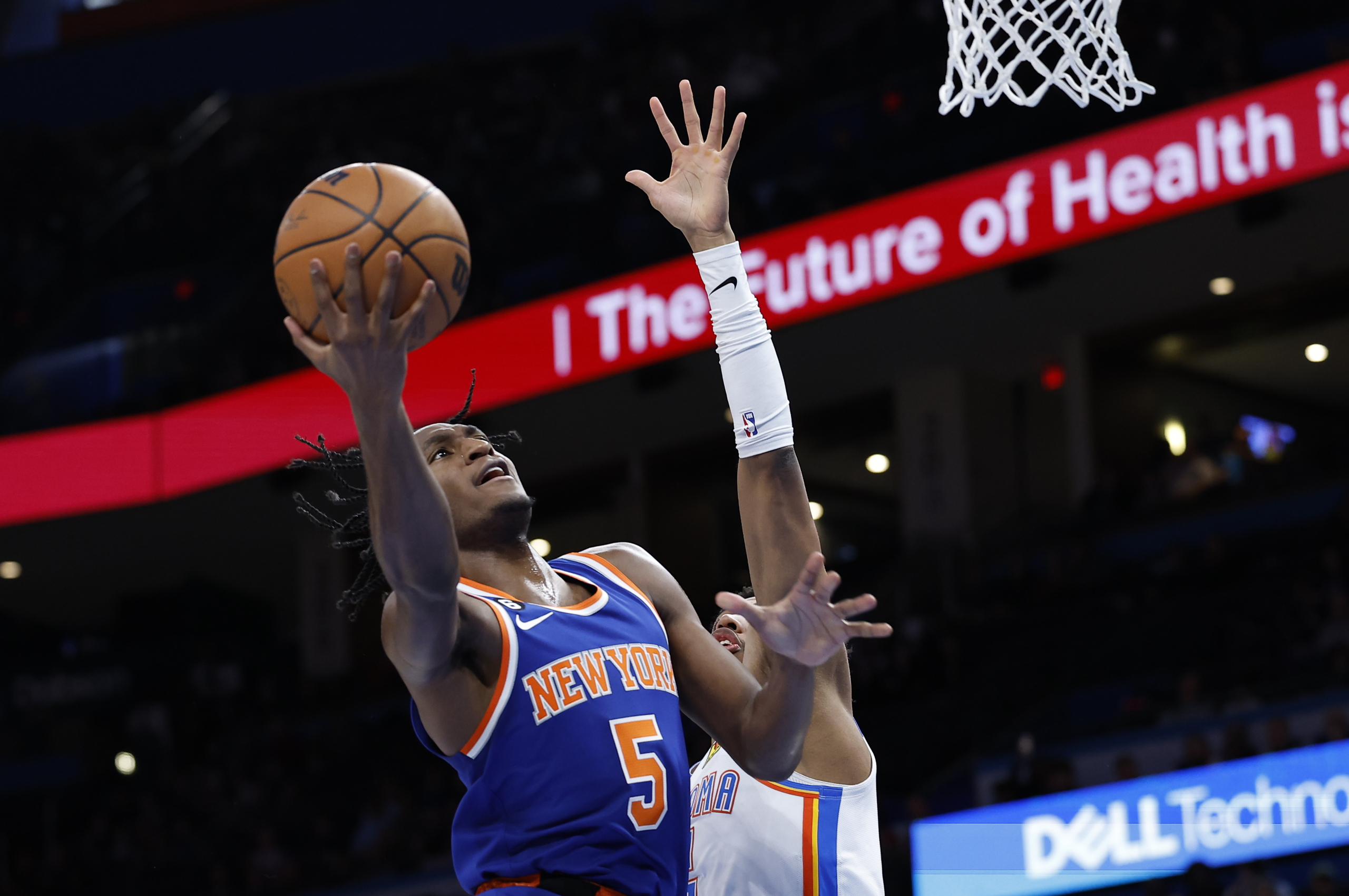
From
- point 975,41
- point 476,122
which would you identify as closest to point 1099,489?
point 476,122

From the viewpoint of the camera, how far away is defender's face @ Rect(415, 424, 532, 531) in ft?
10.2

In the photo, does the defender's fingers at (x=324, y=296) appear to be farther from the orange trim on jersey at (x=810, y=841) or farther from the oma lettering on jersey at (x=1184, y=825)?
the oma lettering on jersey at (x=1184, y=825)

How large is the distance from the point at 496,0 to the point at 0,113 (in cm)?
732

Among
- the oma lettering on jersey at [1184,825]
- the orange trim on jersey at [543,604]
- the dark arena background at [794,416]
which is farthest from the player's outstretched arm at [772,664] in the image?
the oma lettering on jersey at [1184,825]

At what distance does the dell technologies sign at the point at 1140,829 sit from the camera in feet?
25.7

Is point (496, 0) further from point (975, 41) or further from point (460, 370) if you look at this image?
point (975, 41)

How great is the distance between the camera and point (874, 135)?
1298 cm

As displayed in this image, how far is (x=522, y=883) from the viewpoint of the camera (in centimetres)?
275

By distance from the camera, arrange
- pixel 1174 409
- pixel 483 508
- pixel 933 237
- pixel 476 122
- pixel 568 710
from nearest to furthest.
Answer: pixel 568 710 → pixel 483 508 → pixel 933 237 → pixel 1174 409 → pixel 476 122

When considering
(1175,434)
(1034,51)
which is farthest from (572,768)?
(1175,434)

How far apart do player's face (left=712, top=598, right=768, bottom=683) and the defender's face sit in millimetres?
1143

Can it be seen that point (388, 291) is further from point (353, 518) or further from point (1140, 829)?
point (1140, 829)

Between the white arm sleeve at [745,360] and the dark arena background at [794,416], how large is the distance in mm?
5305

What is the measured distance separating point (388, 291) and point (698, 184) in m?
1.12
